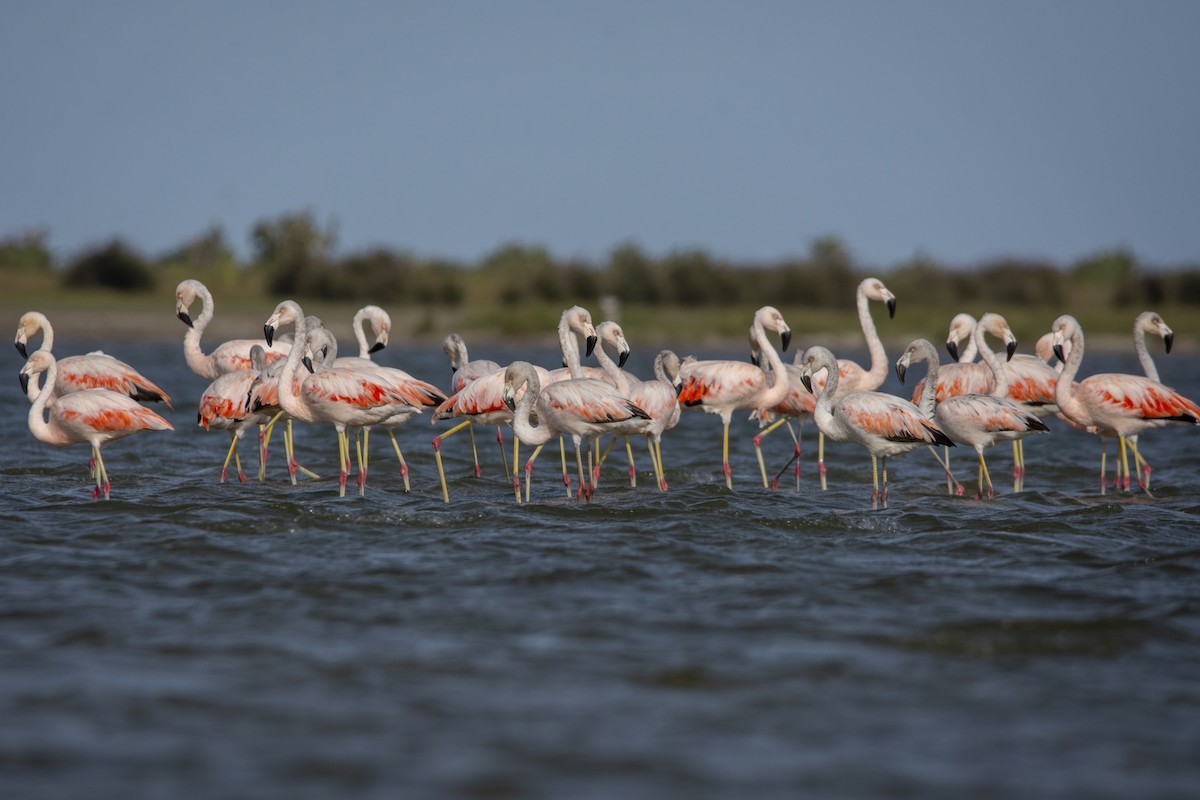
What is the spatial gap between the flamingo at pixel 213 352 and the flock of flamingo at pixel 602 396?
2 centimetres

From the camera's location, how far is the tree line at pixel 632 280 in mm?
34656

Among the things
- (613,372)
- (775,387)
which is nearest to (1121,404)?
(775,387)

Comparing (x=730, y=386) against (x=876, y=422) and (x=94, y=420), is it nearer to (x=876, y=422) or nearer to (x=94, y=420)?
(x=876, y=422)

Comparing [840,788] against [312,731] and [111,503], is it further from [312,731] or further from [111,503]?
[111,503]

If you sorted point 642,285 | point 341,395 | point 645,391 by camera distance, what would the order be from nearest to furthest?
point 341,395 → point 645,391 → point 642,285

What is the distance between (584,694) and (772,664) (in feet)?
2.85

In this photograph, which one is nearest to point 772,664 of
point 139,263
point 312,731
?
point 312,731

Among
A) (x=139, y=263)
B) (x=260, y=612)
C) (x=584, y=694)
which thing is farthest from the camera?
(x=139, y=263)

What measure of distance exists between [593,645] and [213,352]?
677 cm

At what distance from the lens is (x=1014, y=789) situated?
431 cm

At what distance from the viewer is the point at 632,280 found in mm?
36594

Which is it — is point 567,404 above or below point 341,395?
below

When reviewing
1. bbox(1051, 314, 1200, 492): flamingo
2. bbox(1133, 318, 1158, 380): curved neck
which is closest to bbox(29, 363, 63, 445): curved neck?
bbox(1051, 314, 1200, 492): flamingo

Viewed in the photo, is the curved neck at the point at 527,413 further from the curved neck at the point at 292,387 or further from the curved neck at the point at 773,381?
the curved neck at the point at 773,381
